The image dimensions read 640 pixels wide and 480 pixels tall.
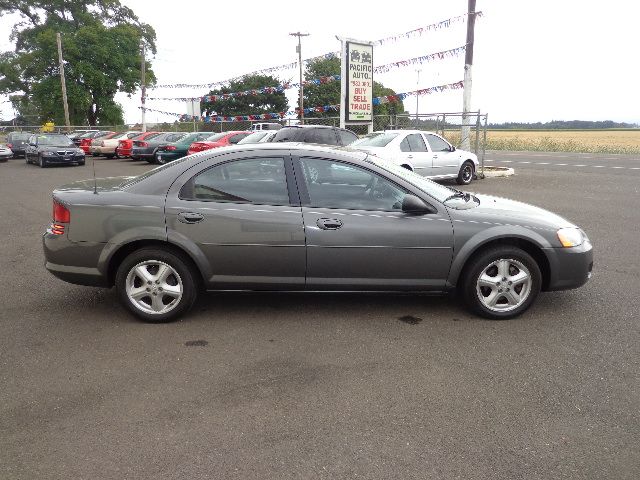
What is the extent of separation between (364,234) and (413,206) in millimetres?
471

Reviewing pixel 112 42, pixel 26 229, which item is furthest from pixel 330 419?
pixel 112 42

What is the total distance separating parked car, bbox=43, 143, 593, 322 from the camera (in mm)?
4551

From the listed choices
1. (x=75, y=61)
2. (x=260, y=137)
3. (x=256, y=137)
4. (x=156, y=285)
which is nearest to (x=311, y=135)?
(x=260, y=137)

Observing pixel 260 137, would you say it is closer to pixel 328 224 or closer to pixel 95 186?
pixel 95 186

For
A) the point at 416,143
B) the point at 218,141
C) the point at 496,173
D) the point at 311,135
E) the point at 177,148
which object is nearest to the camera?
the point at 416,143

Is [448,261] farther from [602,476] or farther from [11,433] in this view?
[11,433]

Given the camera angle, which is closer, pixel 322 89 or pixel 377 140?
pixel 377 140

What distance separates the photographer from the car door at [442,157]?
14.1m

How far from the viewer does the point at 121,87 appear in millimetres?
50281

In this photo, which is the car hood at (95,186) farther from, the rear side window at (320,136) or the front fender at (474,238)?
the rear side window at (320,136)

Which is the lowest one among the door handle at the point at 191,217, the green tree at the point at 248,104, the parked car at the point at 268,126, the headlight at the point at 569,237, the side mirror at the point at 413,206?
the headlight at the point at 569,237

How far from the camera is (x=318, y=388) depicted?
11.6 feet

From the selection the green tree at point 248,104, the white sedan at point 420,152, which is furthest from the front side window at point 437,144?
the green tree at point 248,104

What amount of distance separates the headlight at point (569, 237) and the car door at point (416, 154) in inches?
341
